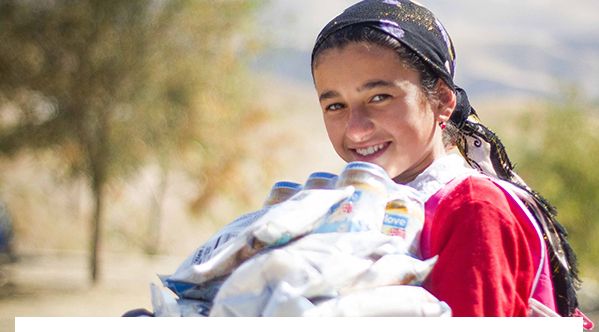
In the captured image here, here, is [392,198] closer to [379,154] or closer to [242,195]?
[379,154]

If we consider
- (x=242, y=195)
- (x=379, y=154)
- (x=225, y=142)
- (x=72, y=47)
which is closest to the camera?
(x=379, y=154)

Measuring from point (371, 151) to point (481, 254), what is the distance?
1.59 feet

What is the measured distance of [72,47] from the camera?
9305 mm

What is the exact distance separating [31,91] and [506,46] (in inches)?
2772

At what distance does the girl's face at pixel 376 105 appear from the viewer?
1.42 metres

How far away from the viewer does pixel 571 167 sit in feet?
33.4

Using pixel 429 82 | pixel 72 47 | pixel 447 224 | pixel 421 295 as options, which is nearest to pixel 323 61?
pixel 429 82

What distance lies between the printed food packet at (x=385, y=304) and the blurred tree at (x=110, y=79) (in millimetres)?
9271

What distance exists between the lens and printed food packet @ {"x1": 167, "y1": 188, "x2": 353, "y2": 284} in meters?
1.12

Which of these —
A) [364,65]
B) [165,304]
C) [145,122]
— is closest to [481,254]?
[364,65]

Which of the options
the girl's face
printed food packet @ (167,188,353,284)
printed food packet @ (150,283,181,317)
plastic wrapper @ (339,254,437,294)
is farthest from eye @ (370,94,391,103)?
printed food packet @ (150,283,181,317)

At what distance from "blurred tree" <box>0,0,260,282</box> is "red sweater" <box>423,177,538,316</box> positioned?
919 cm

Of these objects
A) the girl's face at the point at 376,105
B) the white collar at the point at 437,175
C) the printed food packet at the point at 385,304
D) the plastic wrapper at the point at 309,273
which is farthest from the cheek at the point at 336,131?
the printed food packet at the point at 385,304

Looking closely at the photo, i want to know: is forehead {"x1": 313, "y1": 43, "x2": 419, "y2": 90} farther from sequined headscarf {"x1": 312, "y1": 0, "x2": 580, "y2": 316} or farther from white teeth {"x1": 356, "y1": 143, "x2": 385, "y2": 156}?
white teeth {"x1": 356, "y1": 143, "x2": 385, "y2": 156}
